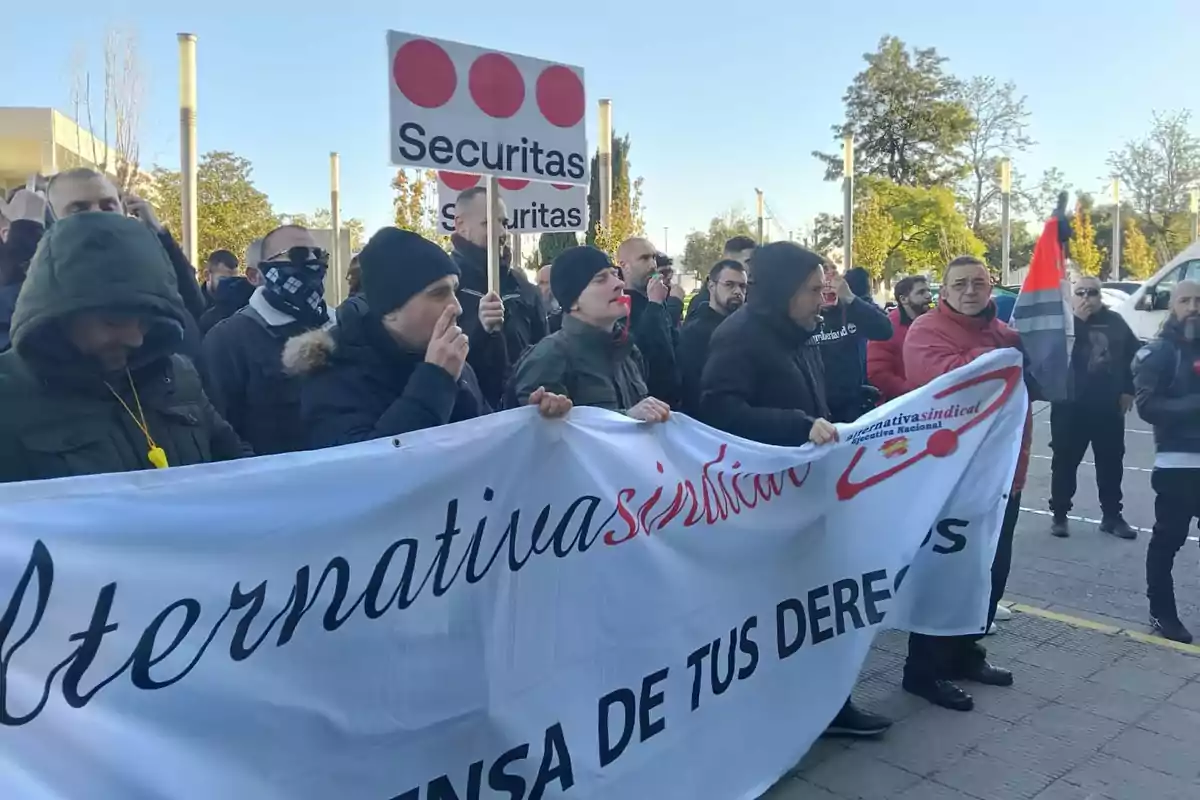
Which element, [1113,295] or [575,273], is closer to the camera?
[575,273]

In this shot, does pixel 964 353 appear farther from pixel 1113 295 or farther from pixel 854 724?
pixel 1113 295

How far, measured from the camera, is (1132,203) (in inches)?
1866

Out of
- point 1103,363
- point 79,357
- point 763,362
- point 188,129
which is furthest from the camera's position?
point 188,129

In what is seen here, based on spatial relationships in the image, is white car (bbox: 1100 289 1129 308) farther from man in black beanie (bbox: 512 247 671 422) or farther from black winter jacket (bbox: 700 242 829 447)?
man in black beanie (bbox: 512 247 671 422)

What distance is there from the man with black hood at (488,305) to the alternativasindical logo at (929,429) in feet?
4.93

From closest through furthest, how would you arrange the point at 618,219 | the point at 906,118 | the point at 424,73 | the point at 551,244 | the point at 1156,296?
the point at 424,73 < the point at 1156,296 < the point at 618,219 < the point at 551,244 < the point at 906,118

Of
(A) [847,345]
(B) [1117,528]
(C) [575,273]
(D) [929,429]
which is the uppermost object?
(C) [575,273]

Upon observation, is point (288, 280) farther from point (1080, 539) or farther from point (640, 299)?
point (1080, 539)

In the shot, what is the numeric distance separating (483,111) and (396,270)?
5.41 feet

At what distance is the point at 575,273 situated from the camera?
3.61m

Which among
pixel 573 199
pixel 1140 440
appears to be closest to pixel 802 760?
pixel 573 199

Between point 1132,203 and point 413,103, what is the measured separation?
169 ft

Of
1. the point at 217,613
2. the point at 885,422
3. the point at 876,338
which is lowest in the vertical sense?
the point at 217,613

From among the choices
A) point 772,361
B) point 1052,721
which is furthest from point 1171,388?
point 772,361
